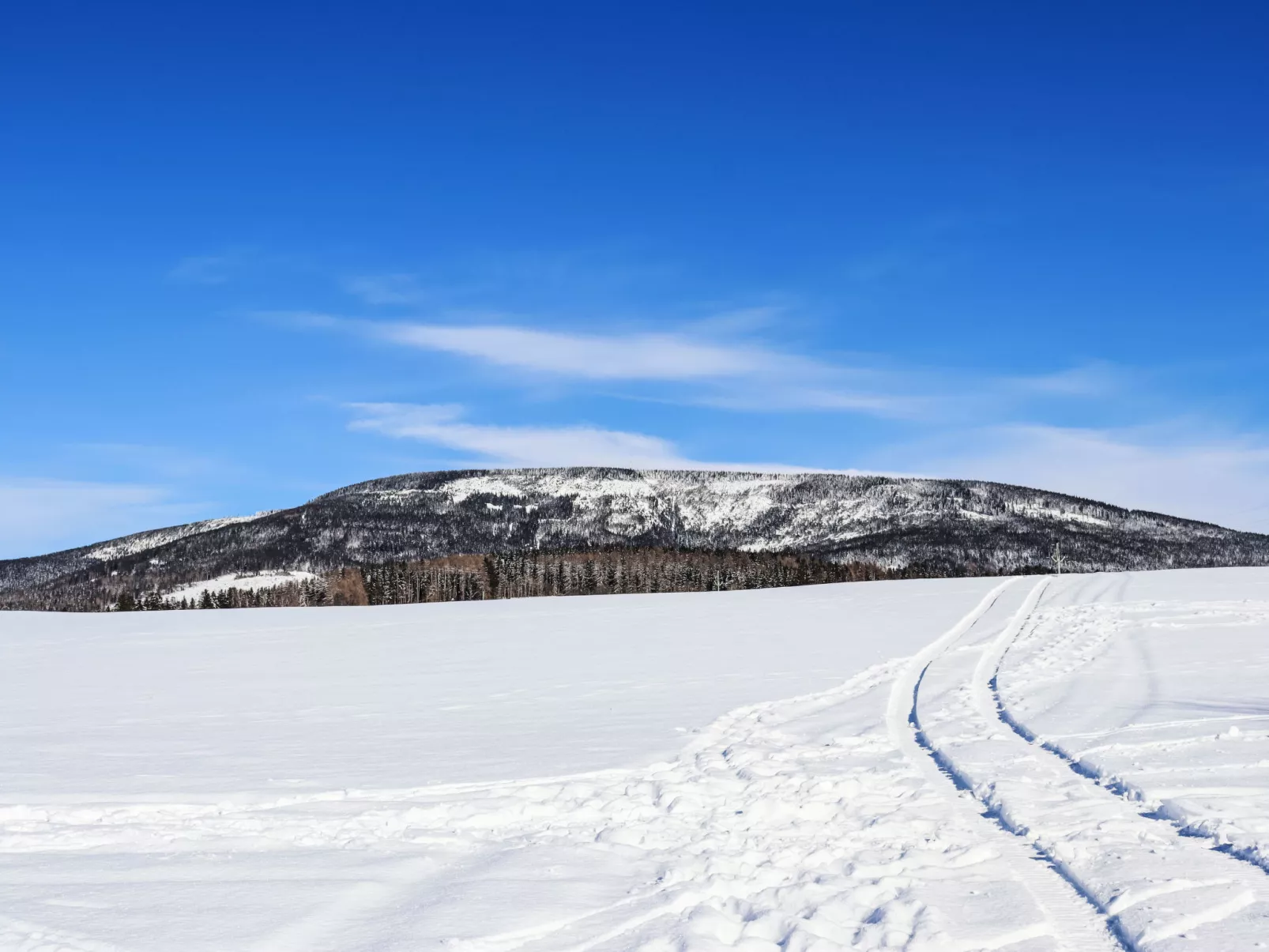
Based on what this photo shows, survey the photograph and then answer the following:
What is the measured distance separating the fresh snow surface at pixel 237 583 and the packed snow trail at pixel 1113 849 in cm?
15458

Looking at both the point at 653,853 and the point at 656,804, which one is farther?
the point at 656,804

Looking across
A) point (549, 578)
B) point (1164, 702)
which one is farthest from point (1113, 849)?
point (549, 578)

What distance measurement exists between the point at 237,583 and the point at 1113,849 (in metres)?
179

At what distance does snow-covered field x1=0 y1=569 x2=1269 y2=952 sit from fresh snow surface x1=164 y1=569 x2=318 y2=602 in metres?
147

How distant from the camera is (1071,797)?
8492mm

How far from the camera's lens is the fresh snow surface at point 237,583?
161250mm

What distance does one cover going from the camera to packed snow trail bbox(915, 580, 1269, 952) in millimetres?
5504

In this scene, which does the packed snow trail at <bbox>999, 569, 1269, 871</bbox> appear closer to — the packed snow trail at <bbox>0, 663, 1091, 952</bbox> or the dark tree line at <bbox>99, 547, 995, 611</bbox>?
the packed snow trail at <bbox>0, 663, 1091, 952</bbox>

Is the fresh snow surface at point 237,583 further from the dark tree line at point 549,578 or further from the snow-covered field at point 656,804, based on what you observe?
the snow-covered field at point 656,804

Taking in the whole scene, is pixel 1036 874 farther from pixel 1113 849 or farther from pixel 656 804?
pixel 656 804

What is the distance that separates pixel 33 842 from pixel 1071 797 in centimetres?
868

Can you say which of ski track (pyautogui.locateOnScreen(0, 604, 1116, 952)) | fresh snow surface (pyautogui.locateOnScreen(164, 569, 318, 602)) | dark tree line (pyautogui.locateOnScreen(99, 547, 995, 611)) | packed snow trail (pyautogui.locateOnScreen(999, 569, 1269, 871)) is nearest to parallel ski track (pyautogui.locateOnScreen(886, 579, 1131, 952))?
ski track (pyautogui.locateOnScreen(0, 604, 1116, 952))

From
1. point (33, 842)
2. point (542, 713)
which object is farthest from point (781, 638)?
point (33, 842)

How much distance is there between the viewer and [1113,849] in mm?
7012
